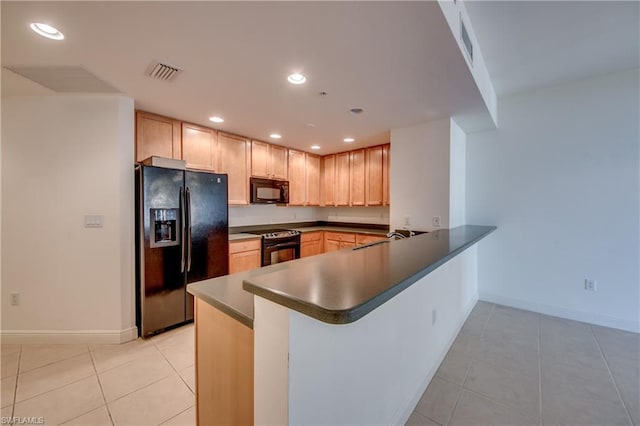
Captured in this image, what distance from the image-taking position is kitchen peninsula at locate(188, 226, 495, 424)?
2.64 feet

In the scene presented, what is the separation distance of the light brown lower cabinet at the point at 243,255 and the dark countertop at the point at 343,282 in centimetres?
236

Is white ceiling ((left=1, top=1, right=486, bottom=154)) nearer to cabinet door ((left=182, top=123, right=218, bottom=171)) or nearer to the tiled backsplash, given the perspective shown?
cabinet door ((left=182, top=123, right=218, bottom=171))

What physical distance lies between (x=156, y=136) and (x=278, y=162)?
1821 millimetres

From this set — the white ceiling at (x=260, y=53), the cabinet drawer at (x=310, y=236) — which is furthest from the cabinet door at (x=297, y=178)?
the white ceiling at (x=260, y=53)

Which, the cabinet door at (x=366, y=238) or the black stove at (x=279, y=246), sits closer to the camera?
the black stove at (x=279, y=246)

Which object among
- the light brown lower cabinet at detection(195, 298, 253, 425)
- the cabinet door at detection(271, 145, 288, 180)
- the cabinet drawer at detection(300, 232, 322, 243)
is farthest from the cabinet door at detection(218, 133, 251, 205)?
the light brown lower cabinet at detection(195, 298, 253, 425)

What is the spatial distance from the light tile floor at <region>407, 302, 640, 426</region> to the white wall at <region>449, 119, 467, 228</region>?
1.29 m

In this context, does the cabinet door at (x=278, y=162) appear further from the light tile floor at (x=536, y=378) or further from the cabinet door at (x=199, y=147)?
the light tile floor at (x=536, y=378)

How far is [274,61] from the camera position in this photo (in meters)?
1.84

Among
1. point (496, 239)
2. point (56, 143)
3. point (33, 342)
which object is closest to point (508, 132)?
point (496, 239)

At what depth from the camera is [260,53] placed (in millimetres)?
1742

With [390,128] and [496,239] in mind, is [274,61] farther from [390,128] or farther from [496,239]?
[496,239]

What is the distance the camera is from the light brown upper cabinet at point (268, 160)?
156 inches

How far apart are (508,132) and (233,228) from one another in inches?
162
